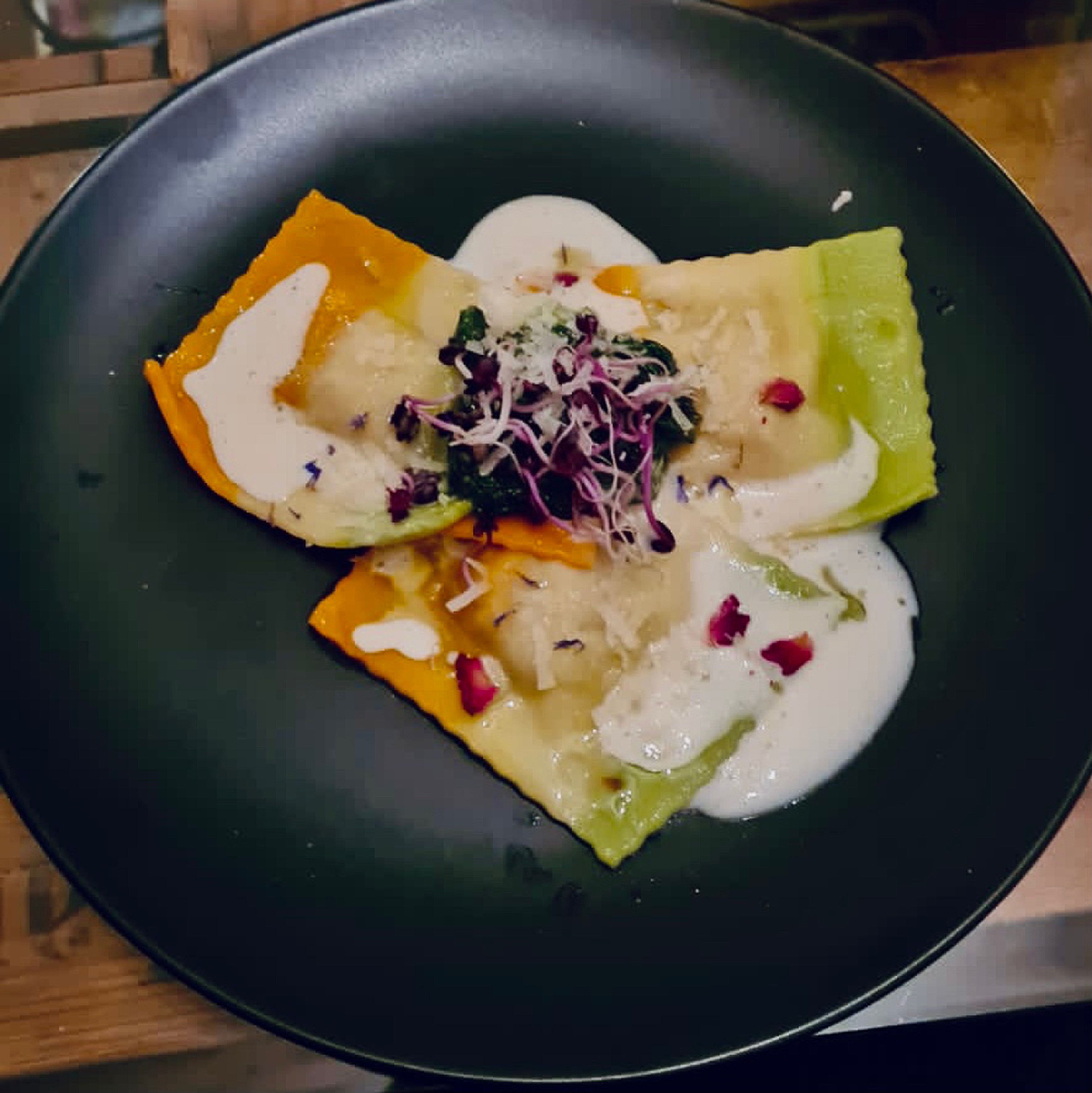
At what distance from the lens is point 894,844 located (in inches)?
85.7

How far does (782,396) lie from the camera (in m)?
2.47

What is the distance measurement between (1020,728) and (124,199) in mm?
2353

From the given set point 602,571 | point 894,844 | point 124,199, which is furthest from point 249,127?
point 894,844

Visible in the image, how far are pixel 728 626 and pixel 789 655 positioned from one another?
15cm

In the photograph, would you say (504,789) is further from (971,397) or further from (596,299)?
(971,397)

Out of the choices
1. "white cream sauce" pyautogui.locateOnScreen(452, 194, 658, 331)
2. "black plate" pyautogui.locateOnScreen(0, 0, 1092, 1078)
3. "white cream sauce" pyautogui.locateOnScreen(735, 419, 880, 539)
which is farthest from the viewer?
"white cream sauce" pyautogui.locateOnScreen(452, 194, 658, 331)

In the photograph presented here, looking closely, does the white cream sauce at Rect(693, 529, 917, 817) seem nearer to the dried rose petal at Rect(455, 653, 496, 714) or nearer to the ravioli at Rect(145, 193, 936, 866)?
the ravioli at Rect(145, 193, 936, 866)

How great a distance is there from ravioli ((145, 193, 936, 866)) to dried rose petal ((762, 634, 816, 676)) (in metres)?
0.01

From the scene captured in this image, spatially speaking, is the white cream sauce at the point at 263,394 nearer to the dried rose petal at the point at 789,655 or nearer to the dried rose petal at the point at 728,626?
the dried rose petal at the point at 728,626

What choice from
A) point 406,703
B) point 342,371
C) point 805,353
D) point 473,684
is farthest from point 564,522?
point 805,353

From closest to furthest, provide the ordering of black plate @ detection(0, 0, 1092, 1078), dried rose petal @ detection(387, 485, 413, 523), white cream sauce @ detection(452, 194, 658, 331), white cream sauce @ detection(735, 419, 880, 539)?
black plate @ detection(0, 0, 1092, 1078)
dried rose petal @ detection(387, 485, 413, 523)
white cream sauce @ detection(735, 419, 880, 539)
white cream sauce @ detection(452, 194, 658, 331)

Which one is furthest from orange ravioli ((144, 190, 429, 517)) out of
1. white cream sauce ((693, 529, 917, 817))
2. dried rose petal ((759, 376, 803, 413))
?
white cream sauce ((693, 529, 917, 817))

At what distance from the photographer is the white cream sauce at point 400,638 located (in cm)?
229

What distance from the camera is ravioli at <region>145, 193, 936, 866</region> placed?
228 cm
